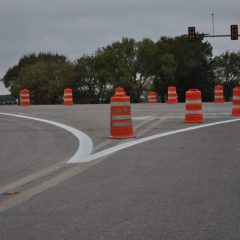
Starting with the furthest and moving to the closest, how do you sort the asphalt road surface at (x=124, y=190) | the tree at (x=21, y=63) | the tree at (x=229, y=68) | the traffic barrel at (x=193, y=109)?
the tree at (x=229, y=68) → the tree at (x=21, y=63) → the traffic barrel at (x=193, y=109) → the asphalt road surface at (x=124, y=190)

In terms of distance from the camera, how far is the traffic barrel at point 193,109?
1655 cm

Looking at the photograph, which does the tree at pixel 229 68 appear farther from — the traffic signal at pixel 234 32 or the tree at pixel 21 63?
the traffic signal at pixel 234 32

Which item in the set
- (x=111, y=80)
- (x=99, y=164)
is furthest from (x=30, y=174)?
(x=111, y=80)

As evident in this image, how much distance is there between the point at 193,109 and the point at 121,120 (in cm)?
408

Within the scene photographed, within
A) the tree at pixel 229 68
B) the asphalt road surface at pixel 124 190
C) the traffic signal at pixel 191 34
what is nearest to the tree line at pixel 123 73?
the traffic signal at pixel 191 34

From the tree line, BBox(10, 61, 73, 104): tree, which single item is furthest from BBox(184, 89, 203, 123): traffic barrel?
BBox(10, 61, 73, 104): tree

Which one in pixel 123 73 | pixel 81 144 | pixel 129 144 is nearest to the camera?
pixel 129 144

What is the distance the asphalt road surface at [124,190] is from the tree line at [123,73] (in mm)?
75901

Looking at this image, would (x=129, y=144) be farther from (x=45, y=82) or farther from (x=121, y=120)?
(x=45, y=82)

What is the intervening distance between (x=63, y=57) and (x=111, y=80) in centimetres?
3132

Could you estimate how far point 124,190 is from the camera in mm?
7020

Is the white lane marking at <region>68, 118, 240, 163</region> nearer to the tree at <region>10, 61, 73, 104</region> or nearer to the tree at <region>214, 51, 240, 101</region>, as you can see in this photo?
the tree at <region>10, 61, 73, 104</region>

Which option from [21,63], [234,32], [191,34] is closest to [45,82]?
[21,63]

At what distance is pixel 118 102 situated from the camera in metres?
13.5
